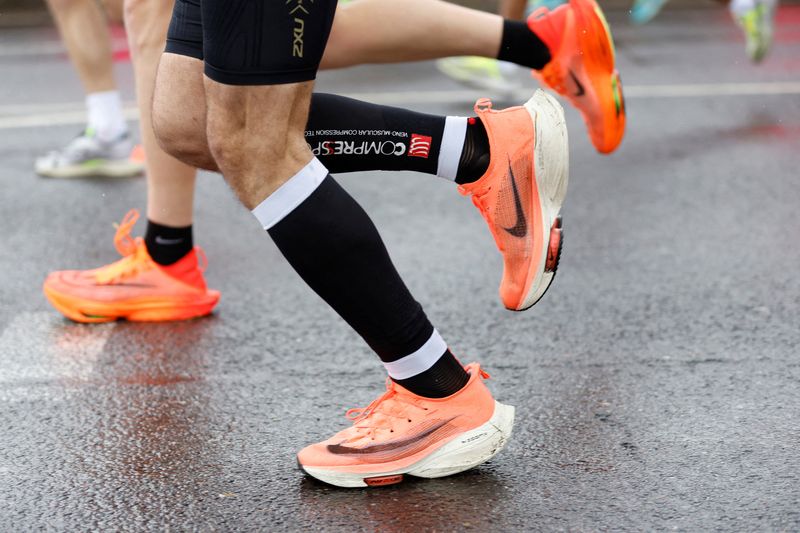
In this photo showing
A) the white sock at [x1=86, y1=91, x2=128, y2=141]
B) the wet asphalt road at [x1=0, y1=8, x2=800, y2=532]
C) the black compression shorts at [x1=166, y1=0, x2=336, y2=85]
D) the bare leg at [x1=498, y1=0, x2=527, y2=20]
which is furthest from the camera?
the bare leg at [x1=498, y1=0, x2=527, y2=20]

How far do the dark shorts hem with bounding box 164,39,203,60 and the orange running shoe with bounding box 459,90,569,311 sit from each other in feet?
1.98

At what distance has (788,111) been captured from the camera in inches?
228

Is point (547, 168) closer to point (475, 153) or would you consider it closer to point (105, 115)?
point (475, 153)

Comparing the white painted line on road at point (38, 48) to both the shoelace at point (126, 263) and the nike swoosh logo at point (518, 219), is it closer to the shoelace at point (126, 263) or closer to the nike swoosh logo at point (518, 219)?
the shoelace at point (126, 263)

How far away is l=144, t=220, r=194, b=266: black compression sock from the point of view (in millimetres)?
3211

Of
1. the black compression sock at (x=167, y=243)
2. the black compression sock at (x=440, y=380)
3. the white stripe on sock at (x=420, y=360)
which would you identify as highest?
the white stripe on sock at (x=420, y=360)

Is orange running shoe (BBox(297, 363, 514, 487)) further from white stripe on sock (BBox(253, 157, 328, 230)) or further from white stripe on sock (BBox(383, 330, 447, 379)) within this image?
white stripe on sock (BBox(253, 157, 328, 230))

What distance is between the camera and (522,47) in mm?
3250

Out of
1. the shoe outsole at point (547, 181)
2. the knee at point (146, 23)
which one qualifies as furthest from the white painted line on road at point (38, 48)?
the shoe outsole at point (547, 181)

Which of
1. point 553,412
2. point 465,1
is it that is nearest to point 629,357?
point 553,412

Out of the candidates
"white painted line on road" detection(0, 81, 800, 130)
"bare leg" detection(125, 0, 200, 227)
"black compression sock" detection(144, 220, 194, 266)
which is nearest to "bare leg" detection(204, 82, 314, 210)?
"bare leg" detection(125, 0, 200, 227)

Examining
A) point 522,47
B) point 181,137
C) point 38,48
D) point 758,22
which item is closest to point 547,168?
point 181,137

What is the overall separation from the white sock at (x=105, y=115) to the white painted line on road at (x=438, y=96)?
45.4 inches

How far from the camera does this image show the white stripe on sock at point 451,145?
2.43 metres
